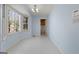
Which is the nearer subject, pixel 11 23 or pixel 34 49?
pixel 11 23

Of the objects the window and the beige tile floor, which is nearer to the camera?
the window

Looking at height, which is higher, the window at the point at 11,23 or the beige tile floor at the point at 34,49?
the window at the point at 11,23

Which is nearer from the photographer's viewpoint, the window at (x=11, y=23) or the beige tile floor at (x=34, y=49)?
the window at (x=11, y=23)

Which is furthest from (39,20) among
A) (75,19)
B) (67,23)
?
(75,19)

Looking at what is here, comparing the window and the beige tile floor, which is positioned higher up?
the window

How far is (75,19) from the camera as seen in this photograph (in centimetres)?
204

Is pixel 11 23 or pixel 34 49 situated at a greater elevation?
pixel 11 23

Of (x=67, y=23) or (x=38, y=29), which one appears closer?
(x=67, y=23)
